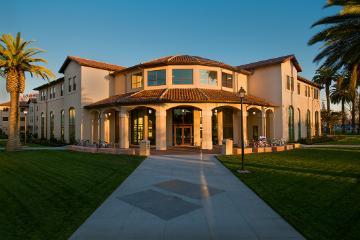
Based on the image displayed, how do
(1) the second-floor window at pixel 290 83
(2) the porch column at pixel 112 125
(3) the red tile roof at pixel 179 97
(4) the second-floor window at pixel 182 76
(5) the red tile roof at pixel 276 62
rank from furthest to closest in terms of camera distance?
(1) the second-floor window at pixel 290 83 < (2) the porch column at pixel 112 125 < (5) the red tile roof at pixel 276 62 < (4) the second-floor window at pixel 182 76 < (3) the red tile roof at pixel 179 97

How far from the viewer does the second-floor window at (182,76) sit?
82.0 feet

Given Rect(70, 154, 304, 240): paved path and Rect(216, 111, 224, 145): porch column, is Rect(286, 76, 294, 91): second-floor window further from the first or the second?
Rect(70, 154, 304, 240): paved path

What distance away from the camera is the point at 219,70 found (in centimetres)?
2608

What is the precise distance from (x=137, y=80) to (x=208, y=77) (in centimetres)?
813

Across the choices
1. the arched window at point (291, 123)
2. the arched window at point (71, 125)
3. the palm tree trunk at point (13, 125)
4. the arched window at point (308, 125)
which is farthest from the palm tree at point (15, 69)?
the arched window at point (308, 125)

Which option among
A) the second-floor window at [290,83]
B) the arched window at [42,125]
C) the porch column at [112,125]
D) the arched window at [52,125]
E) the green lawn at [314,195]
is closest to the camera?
the green lawn at [314,195]

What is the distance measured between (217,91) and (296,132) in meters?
14.6

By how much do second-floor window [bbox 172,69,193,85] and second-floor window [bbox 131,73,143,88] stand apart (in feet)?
13.8

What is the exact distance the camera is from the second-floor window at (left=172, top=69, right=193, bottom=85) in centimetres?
2498

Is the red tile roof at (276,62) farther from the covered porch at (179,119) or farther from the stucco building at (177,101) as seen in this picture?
the covered porch at (179,119)

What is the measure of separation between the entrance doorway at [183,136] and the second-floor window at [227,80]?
647 cm

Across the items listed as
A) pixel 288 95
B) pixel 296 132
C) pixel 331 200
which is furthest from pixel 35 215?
pixel 296 132

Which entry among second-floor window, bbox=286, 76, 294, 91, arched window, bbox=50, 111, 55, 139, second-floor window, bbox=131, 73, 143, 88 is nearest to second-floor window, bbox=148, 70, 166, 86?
second-floor window, bbox=131, 73, 143, 88

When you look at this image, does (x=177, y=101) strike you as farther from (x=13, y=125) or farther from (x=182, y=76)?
(x=13, y=125)
